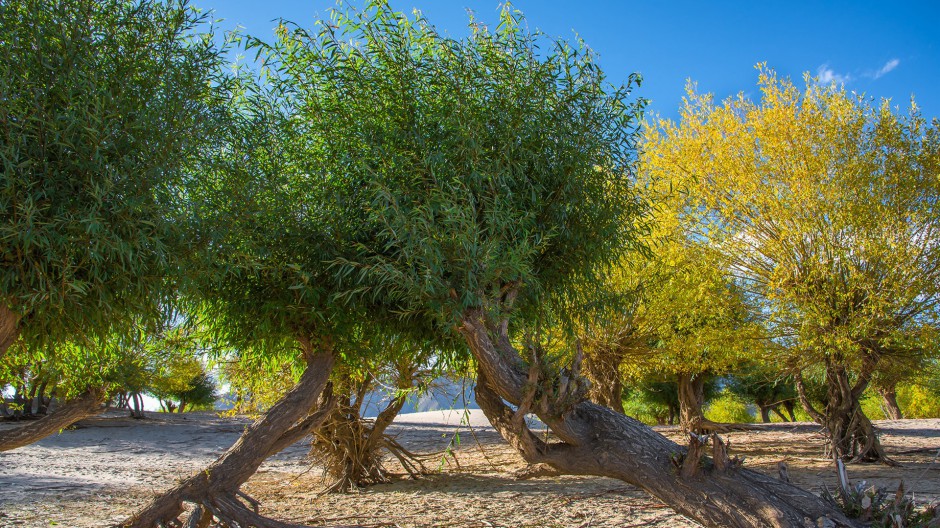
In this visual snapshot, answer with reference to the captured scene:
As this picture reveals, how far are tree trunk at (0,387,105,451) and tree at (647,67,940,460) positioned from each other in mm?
9776

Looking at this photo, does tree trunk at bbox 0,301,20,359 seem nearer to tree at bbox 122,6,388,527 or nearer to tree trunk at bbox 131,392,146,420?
tree at bbox 122,6,388,527

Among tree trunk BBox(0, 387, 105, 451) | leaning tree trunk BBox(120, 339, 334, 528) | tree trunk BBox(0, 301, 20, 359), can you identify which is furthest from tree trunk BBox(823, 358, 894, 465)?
tree trunk BBox(0, 301, 20, 359)

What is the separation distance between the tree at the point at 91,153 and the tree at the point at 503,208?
5.63 ft

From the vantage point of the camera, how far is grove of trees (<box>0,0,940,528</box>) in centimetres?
541

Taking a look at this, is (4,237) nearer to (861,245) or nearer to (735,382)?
(861,245)

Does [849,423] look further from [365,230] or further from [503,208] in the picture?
[365,230]

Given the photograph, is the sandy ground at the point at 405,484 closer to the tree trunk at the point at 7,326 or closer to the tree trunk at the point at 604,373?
the tree trunk at the point at 604,373

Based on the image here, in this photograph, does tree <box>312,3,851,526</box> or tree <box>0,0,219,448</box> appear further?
tree <box>312,3,851,526</box>

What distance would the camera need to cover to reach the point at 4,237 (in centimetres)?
470

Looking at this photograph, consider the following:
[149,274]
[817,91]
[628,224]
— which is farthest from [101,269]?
[817,91]

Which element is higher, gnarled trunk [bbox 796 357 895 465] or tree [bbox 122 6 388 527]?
tree [bbox 122 6 388 527]

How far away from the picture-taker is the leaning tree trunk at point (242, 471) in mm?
7266

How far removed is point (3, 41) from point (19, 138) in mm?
1276

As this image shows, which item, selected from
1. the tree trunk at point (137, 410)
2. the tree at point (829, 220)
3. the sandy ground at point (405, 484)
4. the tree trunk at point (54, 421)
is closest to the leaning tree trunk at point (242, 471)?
the sandy ground at point (405, 484)
